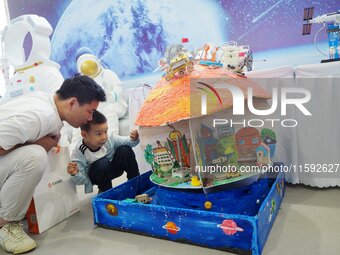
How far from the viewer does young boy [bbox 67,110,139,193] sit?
1.41 metres

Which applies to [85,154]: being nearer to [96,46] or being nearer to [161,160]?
[161,160]

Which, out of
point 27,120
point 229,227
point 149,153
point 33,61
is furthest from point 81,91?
point 33,61

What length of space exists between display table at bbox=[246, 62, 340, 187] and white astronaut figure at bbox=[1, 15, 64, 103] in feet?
4.71

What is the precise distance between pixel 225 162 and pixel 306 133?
54 centimetres

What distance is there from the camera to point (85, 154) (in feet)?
4.73

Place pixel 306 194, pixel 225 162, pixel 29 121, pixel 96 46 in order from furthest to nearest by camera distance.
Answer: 1. pixel 96 46
2. pixel 306 194
3. pixel 225 162
4. pixel 29 121

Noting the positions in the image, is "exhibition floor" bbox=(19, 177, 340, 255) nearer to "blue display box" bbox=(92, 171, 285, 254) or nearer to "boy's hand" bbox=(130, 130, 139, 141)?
"blue display box" bbox=(92, 171, 285, 254)

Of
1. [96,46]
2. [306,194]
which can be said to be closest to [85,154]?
[306,194]

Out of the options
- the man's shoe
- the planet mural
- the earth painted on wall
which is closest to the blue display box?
the planet mural

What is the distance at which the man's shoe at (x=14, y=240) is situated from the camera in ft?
3.46

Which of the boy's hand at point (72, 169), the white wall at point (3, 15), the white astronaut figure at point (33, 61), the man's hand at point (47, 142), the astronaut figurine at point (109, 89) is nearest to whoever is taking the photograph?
the man's hand at point (47, 142)

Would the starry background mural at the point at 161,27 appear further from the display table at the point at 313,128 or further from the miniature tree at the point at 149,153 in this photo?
the miniature tree at the point at 149,153

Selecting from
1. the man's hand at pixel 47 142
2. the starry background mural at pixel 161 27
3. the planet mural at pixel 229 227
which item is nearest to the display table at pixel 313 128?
the starry background mural at pixel 161 27

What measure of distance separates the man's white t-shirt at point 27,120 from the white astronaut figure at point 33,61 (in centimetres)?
102
